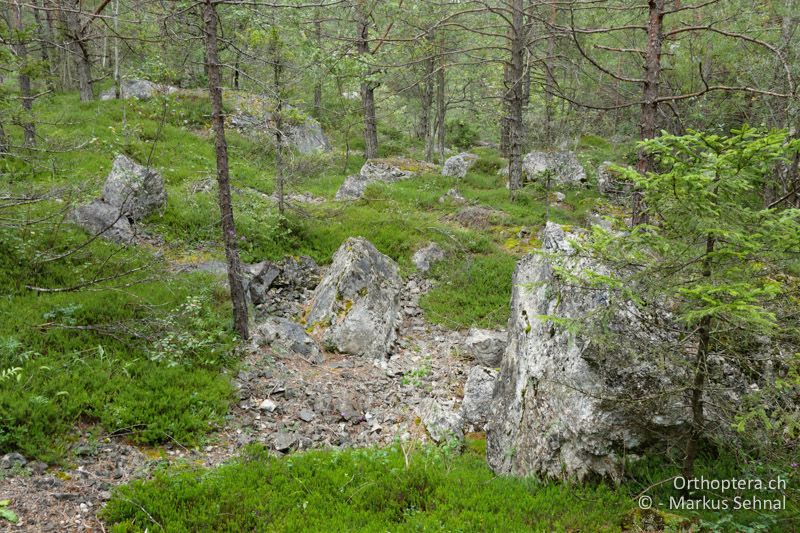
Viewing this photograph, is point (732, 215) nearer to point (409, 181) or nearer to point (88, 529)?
point (88, 529)

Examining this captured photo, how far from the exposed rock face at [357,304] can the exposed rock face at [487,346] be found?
1798 mm

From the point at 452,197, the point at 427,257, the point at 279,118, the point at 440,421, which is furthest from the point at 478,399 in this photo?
the point at 452,197

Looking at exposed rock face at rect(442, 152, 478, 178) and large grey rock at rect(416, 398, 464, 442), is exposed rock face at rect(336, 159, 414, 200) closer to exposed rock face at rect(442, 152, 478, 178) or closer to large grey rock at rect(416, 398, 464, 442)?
exposed rock face at rect(442, 152, 478, 178)

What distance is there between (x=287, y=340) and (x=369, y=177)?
11.5 m

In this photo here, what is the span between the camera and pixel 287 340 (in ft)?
31.0

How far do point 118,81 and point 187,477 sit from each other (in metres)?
25.2

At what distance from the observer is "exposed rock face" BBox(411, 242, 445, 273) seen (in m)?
13.1

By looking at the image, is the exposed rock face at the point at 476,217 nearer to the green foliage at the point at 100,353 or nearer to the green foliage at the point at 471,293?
the green foliage at the point at 471,293

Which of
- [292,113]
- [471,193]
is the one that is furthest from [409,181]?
[292,113]

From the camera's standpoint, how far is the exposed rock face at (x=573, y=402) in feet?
16.5

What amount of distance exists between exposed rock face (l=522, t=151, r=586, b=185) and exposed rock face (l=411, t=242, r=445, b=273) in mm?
8012

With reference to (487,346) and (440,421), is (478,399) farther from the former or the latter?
(487,346)

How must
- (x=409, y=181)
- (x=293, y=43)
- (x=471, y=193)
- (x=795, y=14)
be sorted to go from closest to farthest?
(x=293, y=43) < (x=795, y=14) < (x=471, y=193) < (x=409, y=181)

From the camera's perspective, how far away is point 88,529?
4.94 meters
